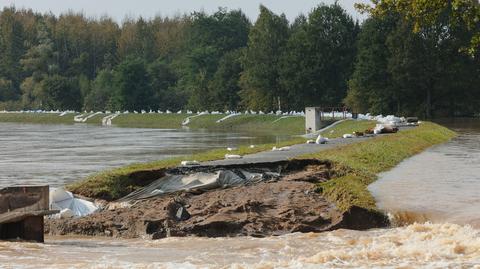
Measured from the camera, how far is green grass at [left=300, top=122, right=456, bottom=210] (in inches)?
766

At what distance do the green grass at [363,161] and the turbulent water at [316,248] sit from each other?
84cm

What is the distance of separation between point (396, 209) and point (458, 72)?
62432 millimetres

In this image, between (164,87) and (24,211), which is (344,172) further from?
(164,87)

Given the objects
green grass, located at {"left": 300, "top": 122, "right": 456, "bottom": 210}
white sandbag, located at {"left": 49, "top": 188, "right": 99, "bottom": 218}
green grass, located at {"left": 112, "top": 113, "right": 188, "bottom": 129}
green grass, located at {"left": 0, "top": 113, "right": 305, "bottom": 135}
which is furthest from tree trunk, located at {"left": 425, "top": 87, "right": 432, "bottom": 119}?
white sandbag, located at {"left": 49, "top": 188, "right": 99, "bottom": 218}

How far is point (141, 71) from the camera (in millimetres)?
127125

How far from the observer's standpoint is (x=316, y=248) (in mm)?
15641

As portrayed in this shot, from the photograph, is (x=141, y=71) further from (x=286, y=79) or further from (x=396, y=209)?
(x=396, y=209)

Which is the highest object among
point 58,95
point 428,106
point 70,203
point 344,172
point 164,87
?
point 164,87

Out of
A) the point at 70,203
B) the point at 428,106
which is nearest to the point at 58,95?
the point at 428,106

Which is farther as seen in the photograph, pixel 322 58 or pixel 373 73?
pixel 322 58

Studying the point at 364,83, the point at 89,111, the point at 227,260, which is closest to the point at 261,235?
the point at 227,260

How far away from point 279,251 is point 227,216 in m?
2.89

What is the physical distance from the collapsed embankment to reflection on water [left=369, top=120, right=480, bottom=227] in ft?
2.10

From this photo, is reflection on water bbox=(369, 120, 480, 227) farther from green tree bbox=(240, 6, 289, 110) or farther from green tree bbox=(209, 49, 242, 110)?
green tree bbox=(209, 49, 242, 110)
